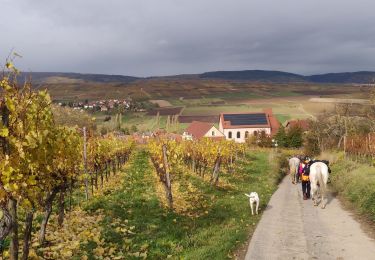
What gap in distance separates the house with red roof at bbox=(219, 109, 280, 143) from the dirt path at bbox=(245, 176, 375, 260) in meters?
84.8

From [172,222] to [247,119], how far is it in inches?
3749

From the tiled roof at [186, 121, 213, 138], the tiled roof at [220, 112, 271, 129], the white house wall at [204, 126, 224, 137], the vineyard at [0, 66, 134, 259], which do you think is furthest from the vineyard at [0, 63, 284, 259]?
the tiled roof at [220, 112, 271, 129]

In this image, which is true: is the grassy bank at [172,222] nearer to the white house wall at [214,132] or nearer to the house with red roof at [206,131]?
the house with red roof at [206,131]

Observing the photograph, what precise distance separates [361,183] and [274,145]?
59.4 metres

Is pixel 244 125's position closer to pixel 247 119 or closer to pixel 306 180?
pixel 247 119

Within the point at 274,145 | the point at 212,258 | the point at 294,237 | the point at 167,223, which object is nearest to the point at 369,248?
the point at 294,237

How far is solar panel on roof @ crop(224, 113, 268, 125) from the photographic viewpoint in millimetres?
108625

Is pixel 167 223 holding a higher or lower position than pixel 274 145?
higher

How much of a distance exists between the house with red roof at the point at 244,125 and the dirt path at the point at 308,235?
3337 inches

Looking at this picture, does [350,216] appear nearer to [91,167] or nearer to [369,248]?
[369,248]

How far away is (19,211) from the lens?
58.5ft

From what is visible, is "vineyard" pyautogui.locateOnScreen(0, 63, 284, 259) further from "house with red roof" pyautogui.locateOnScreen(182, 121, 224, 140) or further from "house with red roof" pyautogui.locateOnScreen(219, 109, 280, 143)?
"house with red roof" pyautogui.locateOnScreen(219, 109, 280, 143)

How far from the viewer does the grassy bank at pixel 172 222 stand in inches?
529

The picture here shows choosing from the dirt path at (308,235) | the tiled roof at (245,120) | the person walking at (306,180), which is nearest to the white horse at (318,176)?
the dirt path at (308,235)
